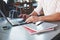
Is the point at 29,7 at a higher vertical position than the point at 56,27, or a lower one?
lower

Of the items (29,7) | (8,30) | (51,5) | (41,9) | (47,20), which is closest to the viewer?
(8,30)

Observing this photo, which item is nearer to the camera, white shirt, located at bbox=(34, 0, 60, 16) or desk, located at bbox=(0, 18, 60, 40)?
desk, located at bbox=(0, 18, 60, 40)

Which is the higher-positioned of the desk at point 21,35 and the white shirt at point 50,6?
the white shirt at point 50,6

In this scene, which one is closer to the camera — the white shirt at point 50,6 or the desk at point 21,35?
the desk at point 21,35

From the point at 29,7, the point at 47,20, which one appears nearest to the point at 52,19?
the point at 47,20

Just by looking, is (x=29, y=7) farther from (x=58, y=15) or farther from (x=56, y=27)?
(x=56, y=27)

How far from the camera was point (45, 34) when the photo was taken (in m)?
1.00

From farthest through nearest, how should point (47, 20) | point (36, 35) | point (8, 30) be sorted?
point (47, 20)
point (8, 30)
point (36, 35)

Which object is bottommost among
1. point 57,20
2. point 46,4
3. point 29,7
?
point 29,7

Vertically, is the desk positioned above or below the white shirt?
below

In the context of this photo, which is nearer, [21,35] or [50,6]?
[21,35]

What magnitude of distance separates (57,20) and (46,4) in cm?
46

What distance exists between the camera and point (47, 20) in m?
1.39

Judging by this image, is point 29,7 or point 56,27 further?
point 29,7
